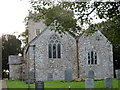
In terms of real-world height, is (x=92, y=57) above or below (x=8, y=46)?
below

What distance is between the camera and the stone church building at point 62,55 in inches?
387

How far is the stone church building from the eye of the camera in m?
9.84

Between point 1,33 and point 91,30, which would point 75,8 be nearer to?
point 91,30

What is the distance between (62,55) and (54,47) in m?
0.42

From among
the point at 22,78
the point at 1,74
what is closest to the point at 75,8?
the point at 1,74

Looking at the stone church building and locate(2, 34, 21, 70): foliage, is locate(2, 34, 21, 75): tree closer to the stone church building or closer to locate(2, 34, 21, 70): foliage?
locate(2, 34, 21, 70): foliage

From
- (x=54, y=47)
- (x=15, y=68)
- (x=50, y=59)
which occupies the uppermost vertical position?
(x=54, y=47)

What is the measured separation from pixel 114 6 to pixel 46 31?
4.48 metres

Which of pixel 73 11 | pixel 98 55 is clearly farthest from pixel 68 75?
pixel 73 11

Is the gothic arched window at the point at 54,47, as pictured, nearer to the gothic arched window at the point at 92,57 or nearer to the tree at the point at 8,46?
the gothic arched window at the point at 92,57

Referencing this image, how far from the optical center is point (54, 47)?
9.98m

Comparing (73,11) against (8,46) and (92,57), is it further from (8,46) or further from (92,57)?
(92,57)

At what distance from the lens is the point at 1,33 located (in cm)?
660

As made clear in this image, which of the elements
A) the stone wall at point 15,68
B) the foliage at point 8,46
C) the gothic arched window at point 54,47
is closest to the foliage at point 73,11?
the foliage at point 8,46
